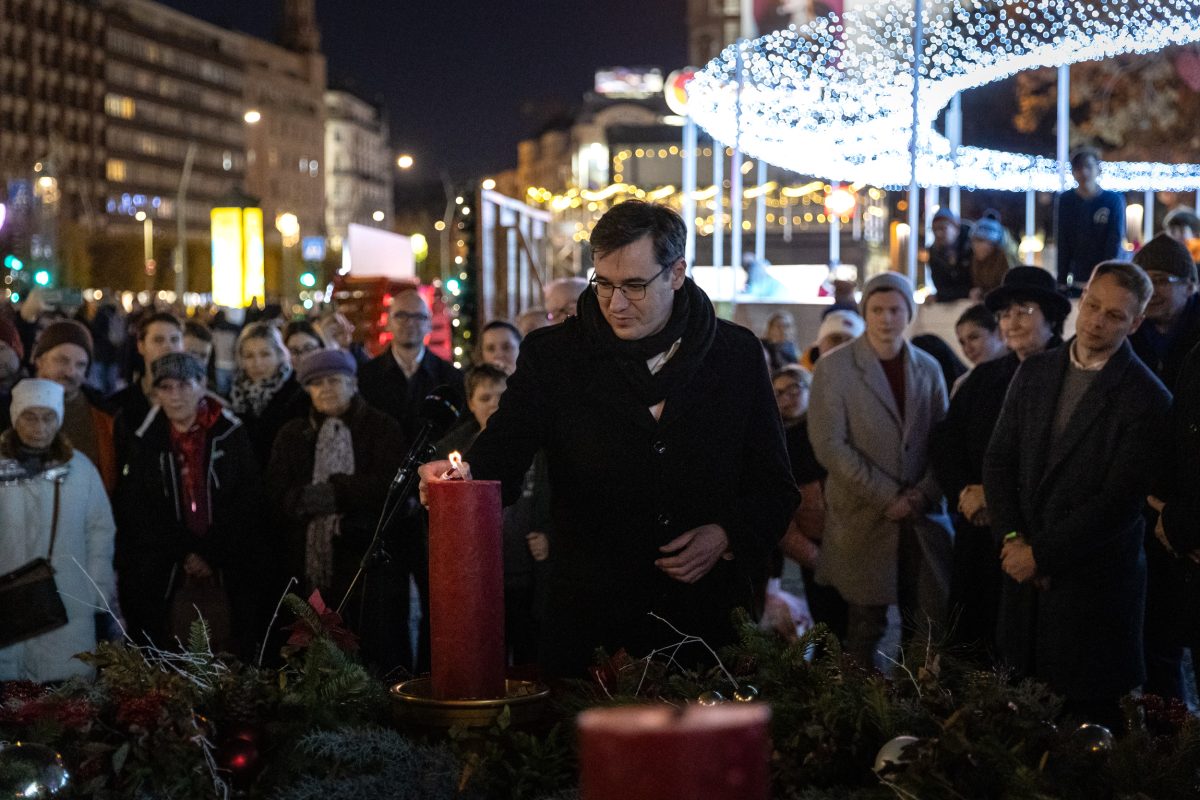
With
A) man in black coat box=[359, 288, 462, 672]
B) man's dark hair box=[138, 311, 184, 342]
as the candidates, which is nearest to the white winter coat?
man in black coat box=[359, 288, 462, 672]

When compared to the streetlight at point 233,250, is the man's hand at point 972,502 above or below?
below

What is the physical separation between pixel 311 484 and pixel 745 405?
4781 mm

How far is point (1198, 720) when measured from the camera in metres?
2.42

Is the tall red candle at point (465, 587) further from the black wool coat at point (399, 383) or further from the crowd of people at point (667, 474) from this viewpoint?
the black wool coat at point (399, 383)

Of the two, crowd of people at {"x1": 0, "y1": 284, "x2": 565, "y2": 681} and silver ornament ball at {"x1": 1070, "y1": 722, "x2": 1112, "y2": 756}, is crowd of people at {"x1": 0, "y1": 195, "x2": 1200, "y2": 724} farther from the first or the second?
silver ornament ball at {"x1": 1070, "y1": 722, "x2": 1112, "y2": 756}

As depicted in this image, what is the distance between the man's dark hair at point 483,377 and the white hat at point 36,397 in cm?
187

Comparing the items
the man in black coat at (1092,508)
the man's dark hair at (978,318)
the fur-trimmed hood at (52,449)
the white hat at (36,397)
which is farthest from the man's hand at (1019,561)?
the white hat at (36,397)

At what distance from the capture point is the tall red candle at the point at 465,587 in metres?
2.42

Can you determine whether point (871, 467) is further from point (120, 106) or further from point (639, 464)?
point (120, 106)

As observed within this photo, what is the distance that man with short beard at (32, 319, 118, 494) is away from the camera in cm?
889

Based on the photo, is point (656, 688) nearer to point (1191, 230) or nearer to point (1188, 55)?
point (1191, 230)

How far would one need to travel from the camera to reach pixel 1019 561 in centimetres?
600

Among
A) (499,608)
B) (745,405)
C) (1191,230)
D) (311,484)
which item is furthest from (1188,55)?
(499,608)

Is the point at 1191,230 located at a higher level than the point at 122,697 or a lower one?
higher
